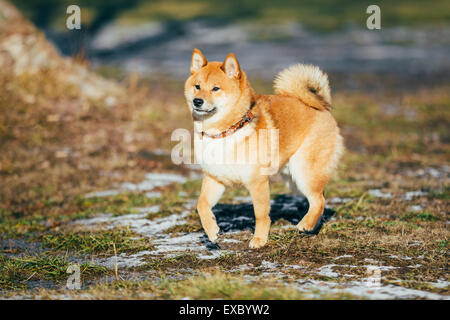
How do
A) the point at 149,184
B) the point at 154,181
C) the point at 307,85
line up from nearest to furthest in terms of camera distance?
the point at 307,85
the point at 149,184
the point at 154,181

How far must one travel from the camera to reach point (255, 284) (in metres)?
3.72

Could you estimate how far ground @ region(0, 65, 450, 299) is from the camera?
389 centimetres

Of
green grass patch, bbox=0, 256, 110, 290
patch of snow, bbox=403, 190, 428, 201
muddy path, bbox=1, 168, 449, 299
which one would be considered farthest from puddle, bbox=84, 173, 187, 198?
patch of snow, bbox=403, 190, 428, 201

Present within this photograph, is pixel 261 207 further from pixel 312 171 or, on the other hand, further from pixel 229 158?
pixel 312 171

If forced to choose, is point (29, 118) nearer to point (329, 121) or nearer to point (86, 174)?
point (86, 174)

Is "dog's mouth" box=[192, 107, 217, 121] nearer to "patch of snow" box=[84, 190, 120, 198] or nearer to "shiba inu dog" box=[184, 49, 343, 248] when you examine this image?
"shiba inu dog" box=[184, 49, 343, 248]

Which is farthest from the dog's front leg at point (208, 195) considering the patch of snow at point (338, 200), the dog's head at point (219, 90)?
the patch of snow at point (338, 200)

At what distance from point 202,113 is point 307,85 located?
4.54 ft

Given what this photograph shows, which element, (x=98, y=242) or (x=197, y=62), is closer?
(x=197, y=62)

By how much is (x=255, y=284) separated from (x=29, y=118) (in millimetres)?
7142

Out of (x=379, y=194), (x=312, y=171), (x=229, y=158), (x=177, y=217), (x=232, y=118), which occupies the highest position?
(x=232, y=118)

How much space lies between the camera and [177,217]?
5.91 metres

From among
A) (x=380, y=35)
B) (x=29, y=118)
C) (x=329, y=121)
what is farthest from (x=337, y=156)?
(x=380, y=35)

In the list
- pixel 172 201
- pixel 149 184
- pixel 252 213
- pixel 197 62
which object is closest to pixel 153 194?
pixel 149 184
